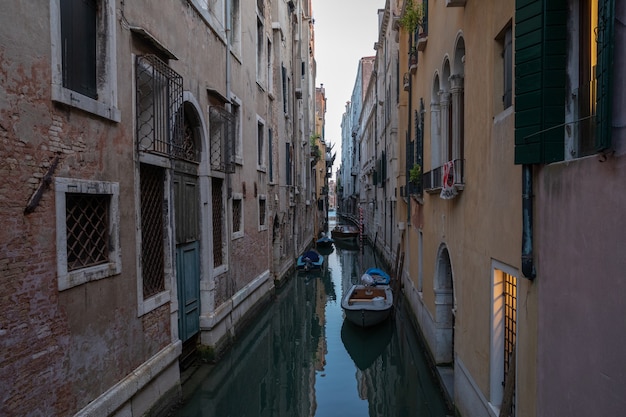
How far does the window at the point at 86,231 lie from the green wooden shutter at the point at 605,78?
4.09 metres

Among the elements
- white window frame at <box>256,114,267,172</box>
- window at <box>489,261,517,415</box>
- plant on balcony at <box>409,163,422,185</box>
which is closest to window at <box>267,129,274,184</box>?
white window frame at <box>256,114,267,172</box>

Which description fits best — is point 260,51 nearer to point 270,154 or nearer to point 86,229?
point 270,154

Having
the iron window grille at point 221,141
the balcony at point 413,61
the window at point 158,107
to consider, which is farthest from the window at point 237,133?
the balcony at point 413,61

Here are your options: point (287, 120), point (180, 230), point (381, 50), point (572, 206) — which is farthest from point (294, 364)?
point (381, 50)

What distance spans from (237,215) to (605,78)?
9.16 meters

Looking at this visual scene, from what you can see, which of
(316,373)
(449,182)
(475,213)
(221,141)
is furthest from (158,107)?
(316,373)

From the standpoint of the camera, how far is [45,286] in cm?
389

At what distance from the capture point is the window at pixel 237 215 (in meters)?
10.7

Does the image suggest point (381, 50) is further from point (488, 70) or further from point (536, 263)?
point (536, 263)

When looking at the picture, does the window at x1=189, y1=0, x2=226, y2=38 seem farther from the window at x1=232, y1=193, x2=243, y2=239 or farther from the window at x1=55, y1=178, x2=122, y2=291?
the window at x1=55, y1=178, x2=122, y2=291

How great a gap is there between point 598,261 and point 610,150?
2.02ft

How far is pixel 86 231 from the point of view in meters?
4.65

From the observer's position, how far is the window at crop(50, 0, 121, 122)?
13.3ft

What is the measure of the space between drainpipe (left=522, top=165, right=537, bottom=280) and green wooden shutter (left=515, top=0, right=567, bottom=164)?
128 mm
